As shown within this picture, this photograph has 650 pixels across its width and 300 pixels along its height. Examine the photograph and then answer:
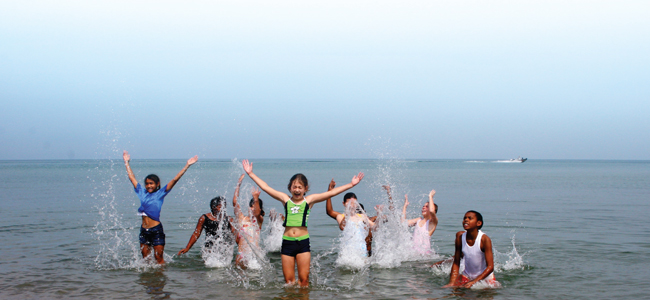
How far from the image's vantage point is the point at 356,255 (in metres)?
9.62

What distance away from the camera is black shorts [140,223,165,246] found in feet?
28.8

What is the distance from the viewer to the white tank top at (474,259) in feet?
24.6

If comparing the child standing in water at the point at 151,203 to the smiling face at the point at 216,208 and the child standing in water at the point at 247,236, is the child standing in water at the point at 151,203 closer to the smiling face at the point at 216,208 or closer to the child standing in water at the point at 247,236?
the smiling face at the point at 216,208

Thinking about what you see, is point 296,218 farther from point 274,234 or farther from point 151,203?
point 274,234

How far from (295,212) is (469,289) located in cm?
320

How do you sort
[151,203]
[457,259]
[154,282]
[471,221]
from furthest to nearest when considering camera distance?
[151,203]
[154,282]
[457,259]
[471,221]

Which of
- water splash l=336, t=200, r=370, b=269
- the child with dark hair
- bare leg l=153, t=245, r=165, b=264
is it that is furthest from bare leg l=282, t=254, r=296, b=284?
bare leg l=153, t=245, r=165, b=264

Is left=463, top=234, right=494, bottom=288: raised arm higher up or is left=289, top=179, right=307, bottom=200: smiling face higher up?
left=289, top=179, right=307, bottom=200: smiling face

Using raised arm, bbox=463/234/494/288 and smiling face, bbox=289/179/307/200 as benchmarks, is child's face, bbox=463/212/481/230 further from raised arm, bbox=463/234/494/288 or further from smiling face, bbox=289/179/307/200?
smiling face, bbox=289/179/307/200

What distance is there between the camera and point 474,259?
7578mm

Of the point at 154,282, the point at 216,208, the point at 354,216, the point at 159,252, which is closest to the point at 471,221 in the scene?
the point at 354,216

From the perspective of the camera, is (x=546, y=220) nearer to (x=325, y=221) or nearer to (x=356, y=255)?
(x=325, y=221)

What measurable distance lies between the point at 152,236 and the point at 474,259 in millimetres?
5624

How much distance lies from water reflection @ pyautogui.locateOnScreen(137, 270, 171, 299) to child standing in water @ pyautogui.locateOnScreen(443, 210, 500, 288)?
4618mm
